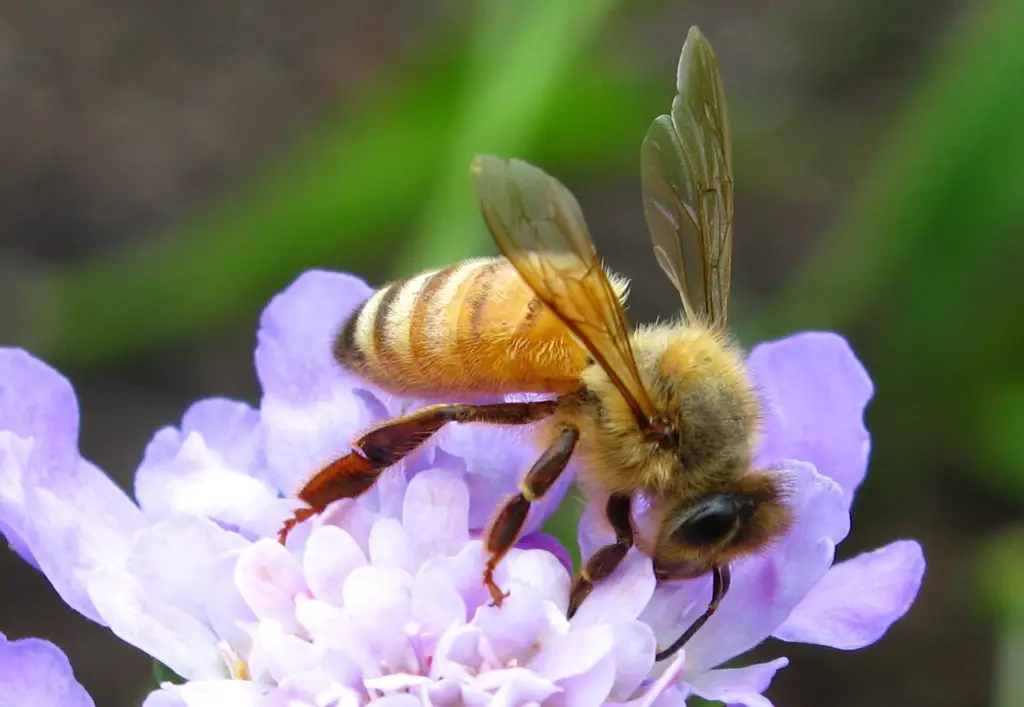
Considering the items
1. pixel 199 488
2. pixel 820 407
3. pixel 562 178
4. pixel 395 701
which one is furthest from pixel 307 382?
pixel 562 178

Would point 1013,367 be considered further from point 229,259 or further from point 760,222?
point 229,259

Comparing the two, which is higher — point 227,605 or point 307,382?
point 307,382

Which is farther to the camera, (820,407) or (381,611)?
(820,407)

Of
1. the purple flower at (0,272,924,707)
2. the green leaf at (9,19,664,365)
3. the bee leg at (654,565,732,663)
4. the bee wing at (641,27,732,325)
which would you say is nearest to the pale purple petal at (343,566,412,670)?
the purple flower at (0,272,924,707)

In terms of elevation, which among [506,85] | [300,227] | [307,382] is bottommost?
[300,227]

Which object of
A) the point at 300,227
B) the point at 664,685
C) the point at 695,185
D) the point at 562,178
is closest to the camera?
the point at 664,685

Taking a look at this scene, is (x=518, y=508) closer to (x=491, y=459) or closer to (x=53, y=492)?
(x=491, y=459)

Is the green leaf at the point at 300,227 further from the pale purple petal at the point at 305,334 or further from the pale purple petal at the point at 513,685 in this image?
the pale purple petal at the point at 513,685

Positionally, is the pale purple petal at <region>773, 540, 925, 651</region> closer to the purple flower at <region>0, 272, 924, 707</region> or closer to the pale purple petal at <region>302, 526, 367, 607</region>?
the purple flower at <region>0, 272, 924, 707</region>
